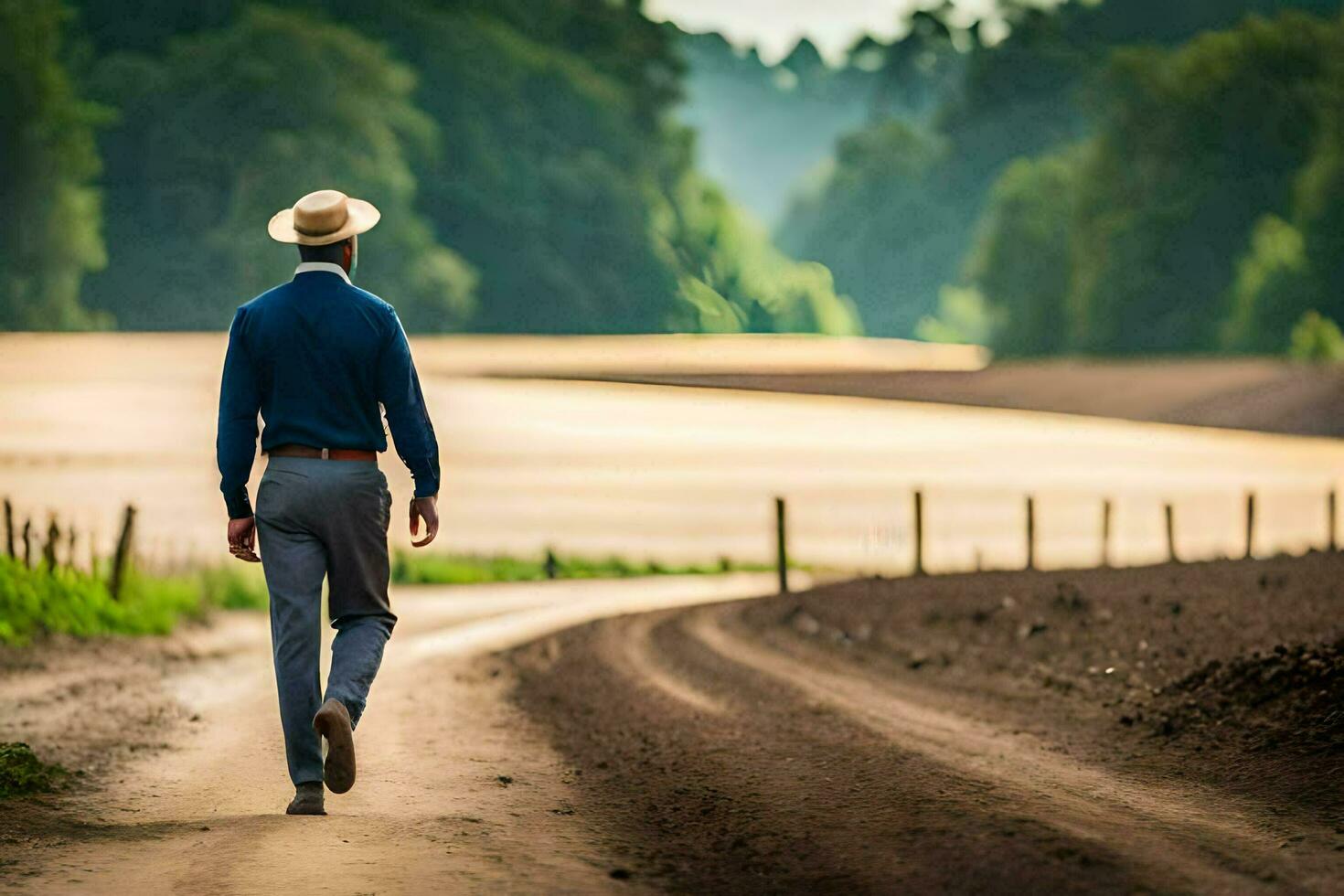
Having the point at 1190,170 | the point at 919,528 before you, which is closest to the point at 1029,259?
the point at 1190,170

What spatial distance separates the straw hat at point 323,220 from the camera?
668cm

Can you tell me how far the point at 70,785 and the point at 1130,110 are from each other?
64174 mm

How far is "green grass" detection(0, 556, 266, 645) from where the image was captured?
1575cm

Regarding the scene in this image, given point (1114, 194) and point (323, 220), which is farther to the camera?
point (1114, 194)

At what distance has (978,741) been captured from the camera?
8.95 m

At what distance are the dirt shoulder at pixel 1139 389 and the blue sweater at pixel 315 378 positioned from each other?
36.1 metres

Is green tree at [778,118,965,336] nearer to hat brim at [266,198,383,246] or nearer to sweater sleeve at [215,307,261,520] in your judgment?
hat brim at [266,198,383,246]

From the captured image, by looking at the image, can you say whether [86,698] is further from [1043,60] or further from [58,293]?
[1043,60]

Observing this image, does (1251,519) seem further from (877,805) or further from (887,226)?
(887,226)

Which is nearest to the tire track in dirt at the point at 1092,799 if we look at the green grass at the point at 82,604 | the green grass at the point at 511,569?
the green grass at the point at 82,604

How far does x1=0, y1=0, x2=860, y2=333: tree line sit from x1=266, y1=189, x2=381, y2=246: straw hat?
672 inches

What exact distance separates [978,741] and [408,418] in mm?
3500

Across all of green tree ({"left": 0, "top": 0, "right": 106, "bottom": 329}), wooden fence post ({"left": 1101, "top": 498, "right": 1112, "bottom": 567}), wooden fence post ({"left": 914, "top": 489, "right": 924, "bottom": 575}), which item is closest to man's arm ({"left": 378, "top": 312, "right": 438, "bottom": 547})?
wooden fence post ({"left": 914, "top": 489, "right": 924, "bottom": 575})

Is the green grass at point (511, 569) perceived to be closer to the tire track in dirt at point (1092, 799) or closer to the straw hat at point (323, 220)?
the tire track in dirt at point (1092, 799)
